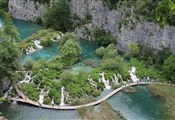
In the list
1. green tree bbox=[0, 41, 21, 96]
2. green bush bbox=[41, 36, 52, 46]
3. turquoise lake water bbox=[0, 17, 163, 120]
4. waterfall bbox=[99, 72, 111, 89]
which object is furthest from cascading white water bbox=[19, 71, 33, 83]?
green bush bbox=[41, 36, 52, 46]

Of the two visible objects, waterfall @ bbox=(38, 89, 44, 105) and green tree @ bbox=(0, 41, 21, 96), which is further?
waterfall @ bbox=(38, 89, 44, 105)

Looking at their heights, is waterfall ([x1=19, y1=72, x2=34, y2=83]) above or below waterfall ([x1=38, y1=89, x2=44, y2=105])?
above

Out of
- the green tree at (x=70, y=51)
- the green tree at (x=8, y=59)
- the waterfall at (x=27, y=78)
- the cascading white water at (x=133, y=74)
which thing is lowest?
the waterfall at (x=27, y=78)

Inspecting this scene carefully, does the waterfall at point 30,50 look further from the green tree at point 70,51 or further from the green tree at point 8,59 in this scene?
the green tree at point 8,59

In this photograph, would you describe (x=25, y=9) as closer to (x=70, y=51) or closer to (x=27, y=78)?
(x=70, y=51)

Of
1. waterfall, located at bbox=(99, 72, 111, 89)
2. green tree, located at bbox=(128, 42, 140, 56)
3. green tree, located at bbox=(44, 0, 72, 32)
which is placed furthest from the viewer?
green tree, located at bbox=(44, 0, 72, 32)

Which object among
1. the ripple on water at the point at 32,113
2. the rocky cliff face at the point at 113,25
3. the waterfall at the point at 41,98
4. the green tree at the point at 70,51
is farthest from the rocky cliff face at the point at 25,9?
the ripple on water at the point at 32,113

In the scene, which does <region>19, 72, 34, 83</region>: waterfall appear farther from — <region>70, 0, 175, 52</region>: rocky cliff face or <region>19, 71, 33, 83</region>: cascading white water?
<region>70, 0, 175, 52</region>: rocky cliff face
